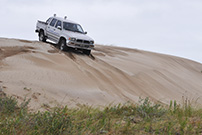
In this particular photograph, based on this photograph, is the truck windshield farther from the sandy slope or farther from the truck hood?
the sandy slope

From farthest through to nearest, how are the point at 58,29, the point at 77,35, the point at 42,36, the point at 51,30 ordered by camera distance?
the point at 42,36 → the point at 51,30 → the point at 58,29 → the point at 77,35

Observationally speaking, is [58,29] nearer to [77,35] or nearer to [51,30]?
[51,30]

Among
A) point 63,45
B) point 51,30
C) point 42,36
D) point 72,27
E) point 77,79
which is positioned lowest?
point 77,79

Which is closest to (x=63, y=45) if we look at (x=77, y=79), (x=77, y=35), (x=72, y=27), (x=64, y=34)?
(x=64, y=34)

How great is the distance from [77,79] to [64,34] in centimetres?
525

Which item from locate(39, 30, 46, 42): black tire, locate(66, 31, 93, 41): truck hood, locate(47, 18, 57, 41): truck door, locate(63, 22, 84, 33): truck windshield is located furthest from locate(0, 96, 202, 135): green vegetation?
locate(39, 30, 46, 42): black tire

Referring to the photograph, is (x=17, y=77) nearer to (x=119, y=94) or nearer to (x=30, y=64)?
(x=30, y=64)

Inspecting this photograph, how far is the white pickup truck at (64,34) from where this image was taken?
667 inches

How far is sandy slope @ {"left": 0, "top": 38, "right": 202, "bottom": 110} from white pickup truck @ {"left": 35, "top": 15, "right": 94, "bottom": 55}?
668mm

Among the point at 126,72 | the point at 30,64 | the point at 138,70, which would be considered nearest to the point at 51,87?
the point at 30,64

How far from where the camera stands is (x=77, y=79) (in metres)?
12.9

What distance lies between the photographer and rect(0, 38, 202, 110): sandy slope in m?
10.5

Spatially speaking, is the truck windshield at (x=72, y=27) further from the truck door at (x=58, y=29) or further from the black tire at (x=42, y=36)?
the black tire at (x=42, y=36)

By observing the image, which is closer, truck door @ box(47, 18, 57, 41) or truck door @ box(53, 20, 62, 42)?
truck door @ box(53, 20, 62, 42)
